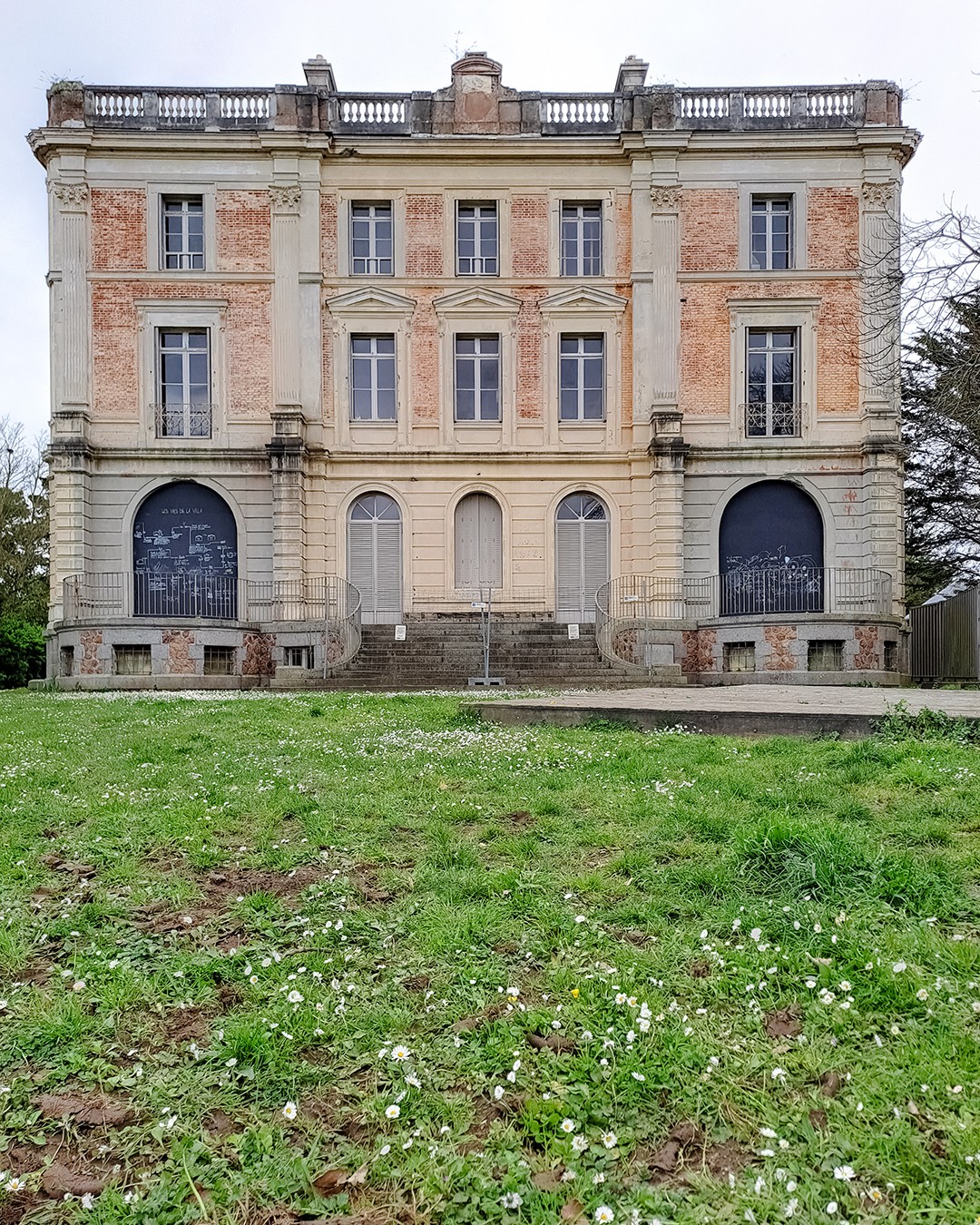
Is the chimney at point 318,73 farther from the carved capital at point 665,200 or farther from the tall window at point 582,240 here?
the carved capital at point 665,200

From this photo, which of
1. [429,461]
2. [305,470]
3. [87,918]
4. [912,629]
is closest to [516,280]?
[429,461]

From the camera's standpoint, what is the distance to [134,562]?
22641mm

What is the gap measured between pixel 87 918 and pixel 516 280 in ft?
73.1

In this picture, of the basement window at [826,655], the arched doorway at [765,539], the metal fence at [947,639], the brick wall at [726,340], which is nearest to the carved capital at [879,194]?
the brick wall at [726,340]

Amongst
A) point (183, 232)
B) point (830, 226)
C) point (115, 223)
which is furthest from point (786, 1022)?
point (115, 223)

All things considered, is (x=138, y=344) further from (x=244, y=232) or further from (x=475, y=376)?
(x=475, y=376)

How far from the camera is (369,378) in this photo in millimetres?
23359

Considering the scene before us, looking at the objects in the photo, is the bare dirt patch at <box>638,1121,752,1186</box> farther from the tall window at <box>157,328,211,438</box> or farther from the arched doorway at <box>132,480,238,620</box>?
the tall window at <box>157,328,211,438</box>

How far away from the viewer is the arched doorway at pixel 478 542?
Answer: 76.6 ft

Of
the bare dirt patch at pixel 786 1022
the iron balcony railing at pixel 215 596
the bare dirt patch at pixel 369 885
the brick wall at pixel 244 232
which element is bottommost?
the bare dirt patch at pixel 786 1022

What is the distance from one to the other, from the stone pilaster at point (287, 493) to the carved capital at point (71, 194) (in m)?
7.74

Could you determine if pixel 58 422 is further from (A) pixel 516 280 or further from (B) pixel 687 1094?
(B) pixel 687 1094

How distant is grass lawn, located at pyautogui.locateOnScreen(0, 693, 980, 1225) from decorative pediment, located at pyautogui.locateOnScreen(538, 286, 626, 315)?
19.8m

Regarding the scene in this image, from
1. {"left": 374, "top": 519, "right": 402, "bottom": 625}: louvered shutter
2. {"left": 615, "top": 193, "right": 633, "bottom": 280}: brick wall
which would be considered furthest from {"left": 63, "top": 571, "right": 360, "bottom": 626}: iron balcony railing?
{"left": 615, "top": 193, "right": 633, "bottom": 280}: brick wall
